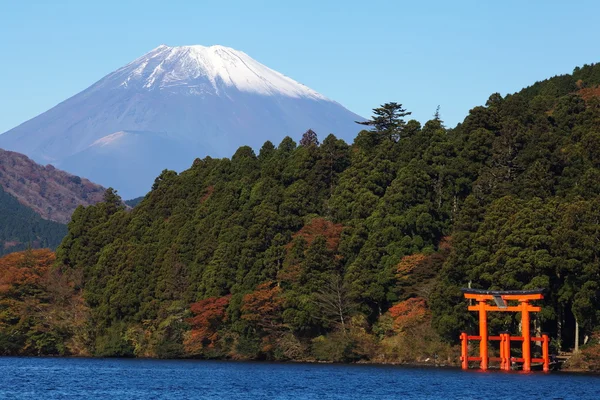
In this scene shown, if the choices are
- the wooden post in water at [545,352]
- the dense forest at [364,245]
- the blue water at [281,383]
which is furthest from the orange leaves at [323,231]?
the wooden post in water at [545,352]

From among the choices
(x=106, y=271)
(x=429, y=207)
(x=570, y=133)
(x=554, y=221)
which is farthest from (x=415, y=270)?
(x=106, y=271)

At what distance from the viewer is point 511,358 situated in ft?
172

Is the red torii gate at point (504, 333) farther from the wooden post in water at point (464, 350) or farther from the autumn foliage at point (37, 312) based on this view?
the autumn foliage at point (37, 312)

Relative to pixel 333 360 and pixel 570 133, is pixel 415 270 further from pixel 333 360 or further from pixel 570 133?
pixel 570 133

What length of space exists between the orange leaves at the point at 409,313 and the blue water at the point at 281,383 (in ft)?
9.37

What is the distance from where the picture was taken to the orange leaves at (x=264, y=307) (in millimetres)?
64250

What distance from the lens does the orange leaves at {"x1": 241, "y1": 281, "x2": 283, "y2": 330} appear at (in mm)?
64250

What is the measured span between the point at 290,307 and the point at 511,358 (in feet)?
49.6

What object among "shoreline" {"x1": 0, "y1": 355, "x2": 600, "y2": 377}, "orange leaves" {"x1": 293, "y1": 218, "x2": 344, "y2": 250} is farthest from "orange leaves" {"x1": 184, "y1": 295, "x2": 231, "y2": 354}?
"orange leaves" {"x1": 293, "y1": 218, "x2": 344, "y2": 250}

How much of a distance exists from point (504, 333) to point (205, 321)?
2137 cm

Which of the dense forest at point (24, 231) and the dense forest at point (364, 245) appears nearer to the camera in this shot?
the dense forest at point (364, 245)

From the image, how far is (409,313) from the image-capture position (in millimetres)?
58875

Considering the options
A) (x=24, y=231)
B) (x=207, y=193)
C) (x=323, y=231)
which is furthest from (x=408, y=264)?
(x=24, y=231)

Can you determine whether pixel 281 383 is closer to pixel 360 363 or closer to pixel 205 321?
pixel 360 363
